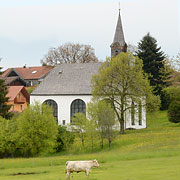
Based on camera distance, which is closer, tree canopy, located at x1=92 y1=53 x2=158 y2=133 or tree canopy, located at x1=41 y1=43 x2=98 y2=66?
tree canopy, located at x1=92 y1=53 x2=158 y2=133

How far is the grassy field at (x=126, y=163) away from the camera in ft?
69.9

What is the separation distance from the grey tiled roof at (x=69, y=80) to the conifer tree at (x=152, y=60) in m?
14.4

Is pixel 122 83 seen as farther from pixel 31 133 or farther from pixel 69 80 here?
pixel 31 133

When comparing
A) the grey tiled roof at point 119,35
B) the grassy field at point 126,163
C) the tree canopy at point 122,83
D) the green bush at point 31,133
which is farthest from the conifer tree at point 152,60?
the green bush at point 31,133

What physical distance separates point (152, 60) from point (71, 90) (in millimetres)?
20202

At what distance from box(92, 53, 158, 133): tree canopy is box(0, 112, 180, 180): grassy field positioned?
6096 mm

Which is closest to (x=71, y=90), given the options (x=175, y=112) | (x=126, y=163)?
(x=175, y=112)

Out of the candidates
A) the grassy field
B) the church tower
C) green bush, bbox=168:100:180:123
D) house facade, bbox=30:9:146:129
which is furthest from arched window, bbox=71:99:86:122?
the grassy field

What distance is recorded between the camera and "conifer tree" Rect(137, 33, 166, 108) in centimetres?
6925

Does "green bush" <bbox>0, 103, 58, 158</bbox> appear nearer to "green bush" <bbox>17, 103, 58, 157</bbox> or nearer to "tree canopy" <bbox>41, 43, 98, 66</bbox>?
"green bush" <bbox>17, 103, 58, 157</bbox>

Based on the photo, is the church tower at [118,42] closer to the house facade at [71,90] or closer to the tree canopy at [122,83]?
the house facade at [71,90]

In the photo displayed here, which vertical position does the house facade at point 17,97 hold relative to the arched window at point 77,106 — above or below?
above

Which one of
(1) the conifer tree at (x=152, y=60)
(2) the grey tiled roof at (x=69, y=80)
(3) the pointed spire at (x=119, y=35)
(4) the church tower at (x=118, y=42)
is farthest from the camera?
(1) the conifer tree at (x=152, y=60)

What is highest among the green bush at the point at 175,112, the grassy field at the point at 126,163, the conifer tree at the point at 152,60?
the conifer tree at the point at 152,60
